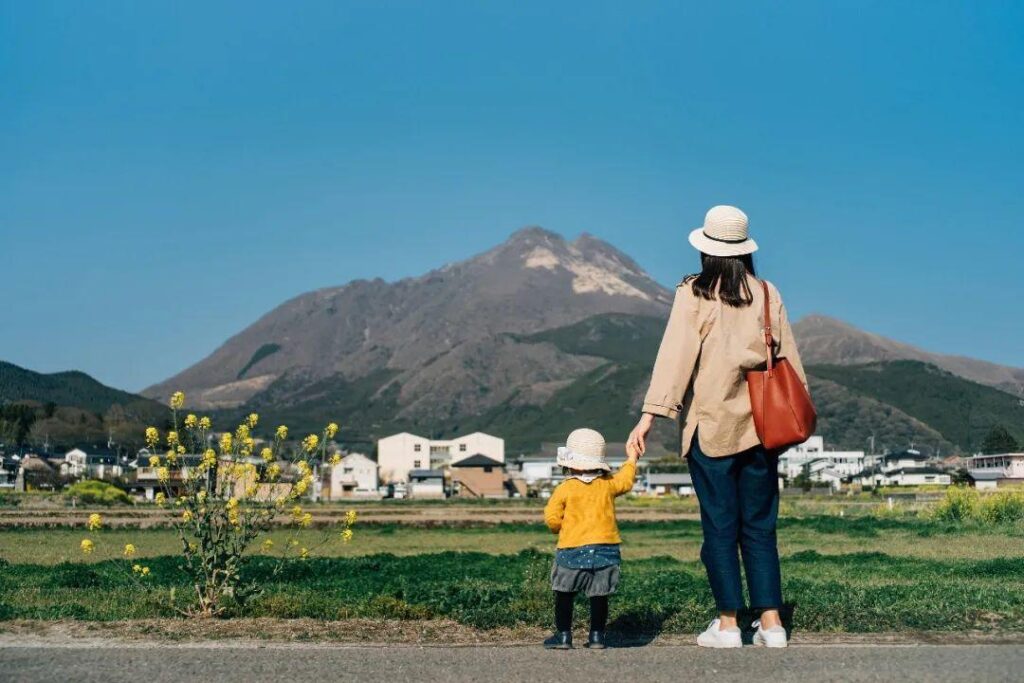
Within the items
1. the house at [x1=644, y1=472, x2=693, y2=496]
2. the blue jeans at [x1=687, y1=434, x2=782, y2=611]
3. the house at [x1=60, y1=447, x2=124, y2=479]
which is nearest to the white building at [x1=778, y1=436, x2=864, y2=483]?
the house at [x1=644, y1=472, x2=693, y2=496]

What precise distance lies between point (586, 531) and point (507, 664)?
1.20 metres

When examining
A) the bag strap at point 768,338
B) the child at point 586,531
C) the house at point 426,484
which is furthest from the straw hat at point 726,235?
the house at point 426,484

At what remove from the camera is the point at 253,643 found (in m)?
6.29

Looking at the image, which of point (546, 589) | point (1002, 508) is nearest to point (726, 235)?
point (546, 589)

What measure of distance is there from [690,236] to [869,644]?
246 cm

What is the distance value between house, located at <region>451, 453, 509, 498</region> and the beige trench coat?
115 m

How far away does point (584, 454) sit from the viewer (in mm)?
6621

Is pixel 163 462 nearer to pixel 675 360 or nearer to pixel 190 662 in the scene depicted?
pixel 190 662

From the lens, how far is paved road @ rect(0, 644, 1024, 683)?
5.07 meters

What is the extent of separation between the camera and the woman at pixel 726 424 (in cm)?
605

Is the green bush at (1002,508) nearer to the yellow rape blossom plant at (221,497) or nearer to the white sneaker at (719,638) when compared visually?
the yellow rape blossom plant at (221,497)

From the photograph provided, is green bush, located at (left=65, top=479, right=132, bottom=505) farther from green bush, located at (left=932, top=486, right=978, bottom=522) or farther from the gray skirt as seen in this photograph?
the gray skirt

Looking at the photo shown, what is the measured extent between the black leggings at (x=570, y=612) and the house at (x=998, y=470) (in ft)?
285

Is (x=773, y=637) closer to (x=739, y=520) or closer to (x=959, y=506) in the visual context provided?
(x=739, y=520)
